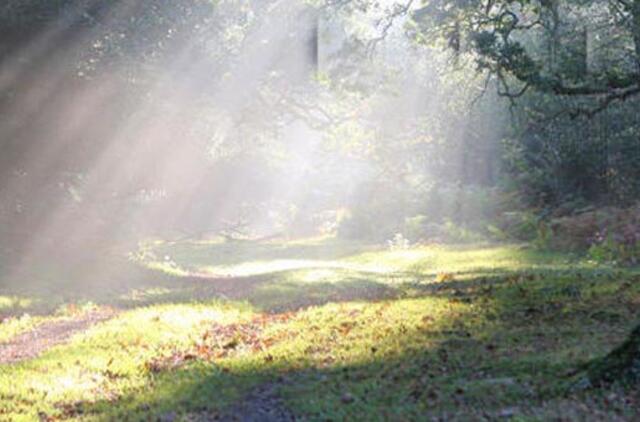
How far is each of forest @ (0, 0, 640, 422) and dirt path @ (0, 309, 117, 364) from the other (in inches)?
4.4

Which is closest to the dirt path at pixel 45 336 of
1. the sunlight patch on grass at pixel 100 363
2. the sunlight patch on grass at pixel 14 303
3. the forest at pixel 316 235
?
the forest at pixel 316 235

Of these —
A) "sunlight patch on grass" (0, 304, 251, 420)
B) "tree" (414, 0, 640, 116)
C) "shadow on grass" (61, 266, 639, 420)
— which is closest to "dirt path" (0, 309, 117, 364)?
"sunlight patch on grass" (0, 304, 251, 420)

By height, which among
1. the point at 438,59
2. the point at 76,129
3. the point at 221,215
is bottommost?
the point at 221,215

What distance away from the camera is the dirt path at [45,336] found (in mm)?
14141

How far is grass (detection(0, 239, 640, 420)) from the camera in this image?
30.6 feet

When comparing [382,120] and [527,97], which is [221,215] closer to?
[382,120]

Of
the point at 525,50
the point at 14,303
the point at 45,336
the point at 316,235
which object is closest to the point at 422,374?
the point at 45,336

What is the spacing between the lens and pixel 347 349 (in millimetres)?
13016

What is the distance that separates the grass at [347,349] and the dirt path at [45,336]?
1.66 feet

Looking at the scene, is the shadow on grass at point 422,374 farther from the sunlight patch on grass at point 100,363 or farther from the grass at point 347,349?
the sunlight patch on grass at point 100,363

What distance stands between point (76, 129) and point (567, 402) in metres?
20.7

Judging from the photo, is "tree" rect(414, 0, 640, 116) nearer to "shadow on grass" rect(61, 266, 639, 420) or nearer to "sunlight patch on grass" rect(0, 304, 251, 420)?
"shadow on grass" rect(61, 266, 639, 420)

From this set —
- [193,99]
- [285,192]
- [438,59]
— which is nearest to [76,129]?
[193,99]

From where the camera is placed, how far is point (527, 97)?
40.3 metres
